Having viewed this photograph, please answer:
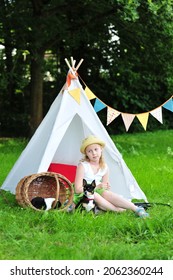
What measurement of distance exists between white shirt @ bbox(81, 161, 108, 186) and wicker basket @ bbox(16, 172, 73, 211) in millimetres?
215

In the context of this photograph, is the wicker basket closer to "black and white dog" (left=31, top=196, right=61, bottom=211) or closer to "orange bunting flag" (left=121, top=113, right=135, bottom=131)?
"black and white dog" (left=31, top=196, right=61, bottom=211)

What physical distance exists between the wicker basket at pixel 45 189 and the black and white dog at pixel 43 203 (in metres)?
0.05

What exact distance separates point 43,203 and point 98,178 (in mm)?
642

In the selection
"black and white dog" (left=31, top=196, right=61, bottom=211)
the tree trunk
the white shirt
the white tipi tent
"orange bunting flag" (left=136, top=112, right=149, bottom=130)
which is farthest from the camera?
the tree trunk

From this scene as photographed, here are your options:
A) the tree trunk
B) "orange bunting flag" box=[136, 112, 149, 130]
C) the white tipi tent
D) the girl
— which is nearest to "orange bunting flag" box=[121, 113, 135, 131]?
"orange bunting flag" box=[136, 112, 149, 130]

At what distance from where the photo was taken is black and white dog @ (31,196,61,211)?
5691 mm

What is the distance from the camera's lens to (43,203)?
226 inches

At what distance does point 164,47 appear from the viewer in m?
11.9

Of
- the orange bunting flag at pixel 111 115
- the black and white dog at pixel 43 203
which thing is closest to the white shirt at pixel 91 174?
the black and white dog at pixel 43 203

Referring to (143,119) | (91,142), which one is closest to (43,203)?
(91,142)

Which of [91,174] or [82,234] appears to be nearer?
[82,234]

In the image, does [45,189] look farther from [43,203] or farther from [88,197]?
[88,197]

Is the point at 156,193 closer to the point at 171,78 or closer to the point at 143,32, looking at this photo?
the point at 143,32

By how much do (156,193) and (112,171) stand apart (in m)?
0.70
